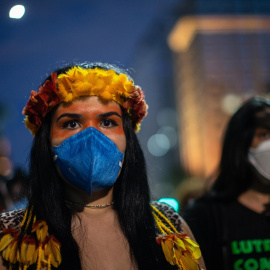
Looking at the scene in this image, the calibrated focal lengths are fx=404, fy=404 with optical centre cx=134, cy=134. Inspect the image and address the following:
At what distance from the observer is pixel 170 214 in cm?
252

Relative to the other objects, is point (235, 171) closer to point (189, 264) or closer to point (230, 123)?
point (230, 123)

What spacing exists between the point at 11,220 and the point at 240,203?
5.75 ft

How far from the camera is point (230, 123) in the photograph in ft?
11.4

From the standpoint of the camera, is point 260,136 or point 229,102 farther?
point 229,102

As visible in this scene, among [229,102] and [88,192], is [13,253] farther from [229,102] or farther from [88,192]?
[229,102]

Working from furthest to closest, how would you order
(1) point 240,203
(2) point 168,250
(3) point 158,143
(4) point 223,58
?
(3) point 158,143 < (4) point 223,58 < (1) point 240,203 < (2) point 168,250

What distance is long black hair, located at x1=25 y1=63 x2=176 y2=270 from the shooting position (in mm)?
2223

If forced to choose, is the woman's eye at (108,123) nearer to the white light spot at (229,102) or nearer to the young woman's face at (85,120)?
the young woman's face at (85,120)

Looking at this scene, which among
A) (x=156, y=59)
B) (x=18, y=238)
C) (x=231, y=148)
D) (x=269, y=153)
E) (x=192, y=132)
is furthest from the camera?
(x=156, y=59)

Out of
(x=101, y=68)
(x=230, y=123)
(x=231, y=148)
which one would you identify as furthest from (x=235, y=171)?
(x=101, y=68)

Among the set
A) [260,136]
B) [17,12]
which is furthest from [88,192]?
[260,136]

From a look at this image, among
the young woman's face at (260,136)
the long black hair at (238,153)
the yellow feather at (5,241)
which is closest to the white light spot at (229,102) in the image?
the long black hair at (238,153)

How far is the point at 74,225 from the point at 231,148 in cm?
157

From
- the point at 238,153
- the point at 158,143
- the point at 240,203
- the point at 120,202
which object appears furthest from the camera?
the point at 158,143
